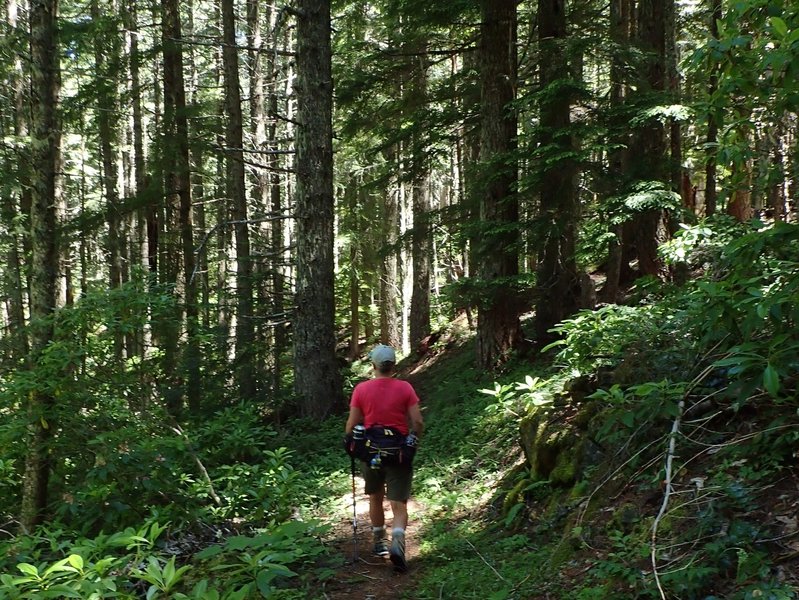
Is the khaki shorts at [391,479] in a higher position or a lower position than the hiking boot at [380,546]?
higher

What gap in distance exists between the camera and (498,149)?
34.4 ft

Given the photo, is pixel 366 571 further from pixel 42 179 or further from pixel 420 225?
pixel 420 225

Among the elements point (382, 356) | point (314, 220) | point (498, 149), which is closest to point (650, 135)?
point (498, 149)

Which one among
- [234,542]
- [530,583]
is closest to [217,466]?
[234,542]

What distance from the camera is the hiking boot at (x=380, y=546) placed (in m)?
5.41

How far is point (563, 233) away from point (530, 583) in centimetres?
666

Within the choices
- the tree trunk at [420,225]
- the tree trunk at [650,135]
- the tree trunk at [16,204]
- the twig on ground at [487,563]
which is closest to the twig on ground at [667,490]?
the twig on ground at [487,563]

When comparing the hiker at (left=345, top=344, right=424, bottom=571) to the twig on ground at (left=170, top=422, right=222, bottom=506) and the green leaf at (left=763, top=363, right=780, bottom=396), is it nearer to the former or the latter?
the twig on ground at (left=170, top=422, right=222, bottom=506)

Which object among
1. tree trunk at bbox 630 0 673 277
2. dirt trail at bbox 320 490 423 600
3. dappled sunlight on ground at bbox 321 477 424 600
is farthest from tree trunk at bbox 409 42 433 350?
dirt trail at bbox 320 490 423 600

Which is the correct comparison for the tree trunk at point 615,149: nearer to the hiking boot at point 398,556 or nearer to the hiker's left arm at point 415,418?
the hiker's left arm at point 415,418

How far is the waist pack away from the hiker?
0.10 feet

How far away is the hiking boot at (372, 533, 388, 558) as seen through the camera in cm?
541

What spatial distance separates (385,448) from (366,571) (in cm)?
108

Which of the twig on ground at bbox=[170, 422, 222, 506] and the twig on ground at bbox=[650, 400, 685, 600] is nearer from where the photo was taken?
Result: the twig on ground at bbox=[650, 400, 685, 600]
